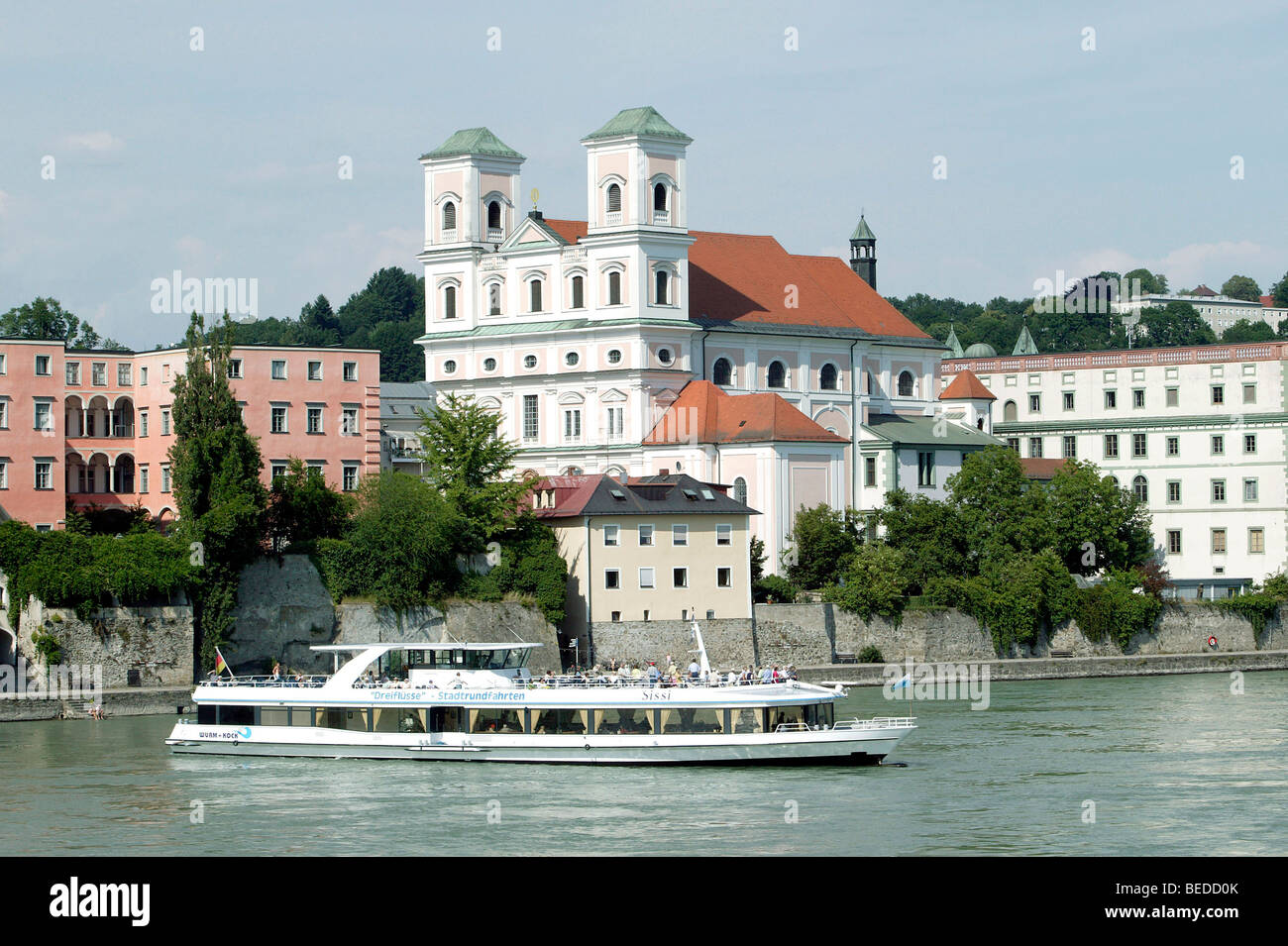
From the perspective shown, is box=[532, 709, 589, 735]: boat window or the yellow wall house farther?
the yellow wall house

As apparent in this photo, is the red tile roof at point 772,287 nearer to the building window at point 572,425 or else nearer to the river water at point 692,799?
the building window at point 572,425

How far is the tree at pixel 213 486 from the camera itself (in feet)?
202

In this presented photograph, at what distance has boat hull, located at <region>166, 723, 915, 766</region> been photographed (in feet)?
150

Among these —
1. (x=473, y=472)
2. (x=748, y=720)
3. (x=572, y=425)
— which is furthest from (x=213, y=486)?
(x=572, y=425)

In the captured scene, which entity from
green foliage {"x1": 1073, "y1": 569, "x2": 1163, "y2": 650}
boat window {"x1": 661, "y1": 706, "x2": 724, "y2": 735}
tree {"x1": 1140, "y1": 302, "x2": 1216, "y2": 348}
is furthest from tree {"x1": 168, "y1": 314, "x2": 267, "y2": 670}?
tree {"x1": 1140, "y1": 302, "x2": 1216, "y2": 348}

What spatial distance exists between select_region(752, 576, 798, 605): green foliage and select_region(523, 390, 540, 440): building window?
17.4 m

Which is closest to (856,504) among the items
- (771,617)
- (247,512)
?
(771,617)

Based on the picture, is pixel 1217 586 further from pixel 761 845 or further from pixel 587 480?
pixel 761 845

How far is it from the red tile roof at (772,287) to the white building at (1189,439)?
29.5 feet

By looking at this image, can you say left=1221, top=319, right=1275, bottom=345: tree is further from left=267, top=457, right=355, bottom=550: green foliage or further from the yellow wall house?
left=267, top=457, right=355, bottom=550: green foliage

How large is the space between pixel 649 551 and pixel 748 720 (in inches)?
908

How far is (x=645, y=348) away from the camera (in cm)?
8575

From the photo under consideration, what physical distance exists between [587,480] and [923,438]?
75.9 ft
